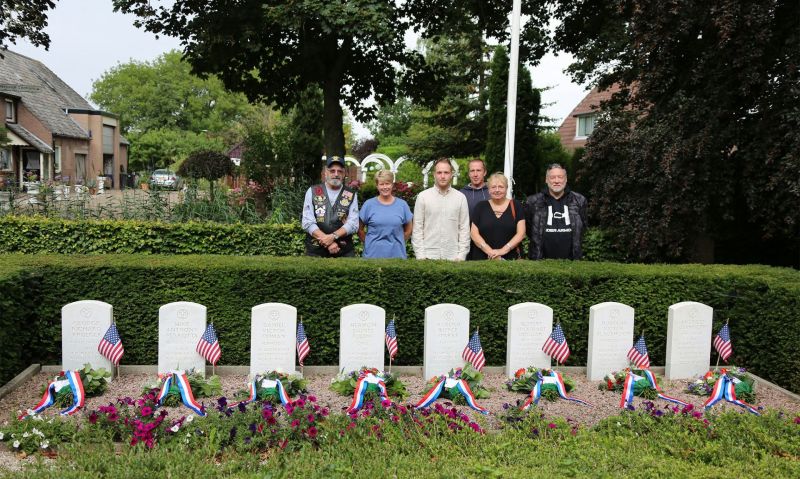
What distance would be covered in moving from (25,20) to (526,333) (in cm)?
1269

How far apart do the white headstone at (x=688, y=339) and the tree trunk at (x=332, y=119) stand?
362 inches

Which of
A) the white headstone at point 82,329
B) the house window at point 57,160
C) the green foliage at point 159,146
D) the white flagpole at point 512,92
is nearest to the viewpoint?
the white headstone at point 82,329

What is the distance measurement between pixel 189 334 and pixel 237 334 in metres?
0.55

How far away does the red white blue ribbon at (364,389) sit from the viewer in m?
5.00

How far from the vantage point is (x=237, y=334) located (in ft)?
20.4

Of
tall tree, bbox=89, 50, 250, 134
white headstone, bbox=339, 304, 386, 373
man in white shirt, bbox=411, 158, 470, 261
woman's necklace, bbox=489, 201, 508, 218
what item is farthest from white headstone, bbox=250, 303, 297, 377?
tall tree, bbox=89, 50, 250, 134

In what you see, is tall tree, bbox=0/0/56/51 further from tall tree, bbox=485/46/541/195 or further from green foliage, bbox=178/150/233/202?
tall tree, bbox=485/46/541/195

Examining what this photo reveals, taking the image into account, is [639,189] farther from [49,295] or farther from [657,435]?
[49,295]

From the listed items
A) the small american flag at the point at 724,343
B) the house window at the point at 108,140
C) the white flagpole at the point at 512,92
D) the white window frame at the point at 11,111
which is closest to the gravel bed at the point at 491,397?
the small american flag at the point at 724,343

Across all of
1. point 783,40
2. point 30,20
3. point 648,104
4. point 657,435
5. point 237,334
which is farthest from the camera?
point 30,20

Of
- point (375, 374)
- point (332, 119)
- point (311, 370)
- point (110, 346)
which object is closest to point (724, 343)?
point (375, 374)

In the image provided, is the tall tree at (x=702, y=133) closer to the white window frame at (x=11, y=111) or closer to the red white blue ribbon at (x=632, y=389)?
the red white blue ribbon at (x=632, y=389)

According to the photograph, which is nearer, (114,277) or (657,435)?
(657,435)

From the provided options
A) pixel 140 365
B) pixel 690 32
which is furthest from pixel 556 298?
pixel 690 32
